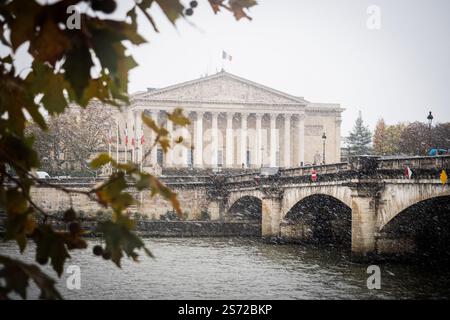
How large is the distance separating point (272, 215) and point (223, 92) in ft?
175

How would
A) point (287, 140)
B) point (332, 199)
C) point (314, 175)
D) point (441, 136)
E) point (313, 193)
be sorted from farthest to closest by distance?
1. point (287, 140)
2. point (441, 136)
3. point (332, 199)
4. point (313, 193)
5. point (314, 175)

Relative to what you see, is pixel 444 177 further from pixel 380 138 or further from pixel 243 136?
pixel 380 138

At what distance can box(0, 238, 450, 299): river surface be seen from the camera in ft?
69.5

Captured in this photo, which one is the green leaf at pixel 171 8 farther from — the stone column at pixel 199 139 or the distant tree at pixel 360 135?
the distant tree at pixel 360 135

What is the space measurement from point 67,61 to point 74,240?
98cm

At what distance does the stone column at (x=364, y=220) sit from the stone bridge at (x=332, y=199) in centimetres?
5

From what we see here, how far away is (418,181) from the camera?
26656 mm

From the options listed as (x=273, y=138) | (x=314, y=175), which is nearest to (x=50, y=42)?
(x=314, y=175)

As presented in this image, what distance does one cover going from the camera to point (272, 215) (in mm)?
42562

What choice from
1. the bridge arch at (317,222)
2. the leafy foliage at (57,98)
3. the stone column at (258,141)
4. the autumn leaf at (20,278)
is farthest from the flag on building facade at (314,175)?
the stone column at (258,141)

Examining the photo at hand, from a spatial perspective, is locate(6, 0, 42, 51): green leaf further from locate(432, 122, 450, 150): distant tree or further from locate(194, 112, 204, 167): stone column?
locate(194, 112, 204, 167): stone column

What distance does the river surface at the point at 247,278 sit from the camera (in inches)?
834

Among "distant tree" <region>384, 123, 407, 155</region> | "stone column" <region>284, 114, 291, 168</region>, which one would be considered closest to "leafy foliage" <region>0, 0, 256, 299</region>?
"distant tree" <region>384, 123, 407, 155</region>

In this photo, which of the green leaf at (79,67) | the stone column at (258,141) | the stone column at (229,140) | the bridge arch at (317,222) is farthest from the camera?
the stone column at (229,140)
